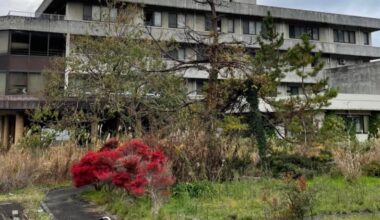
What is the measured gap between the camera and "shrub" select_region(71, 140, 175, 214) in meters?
8.99

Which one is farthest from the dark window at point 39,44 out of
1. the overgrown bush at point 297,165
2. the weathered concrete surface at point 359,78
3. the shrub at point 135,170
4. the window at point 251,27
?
the weathered concrete surface at point 359,78

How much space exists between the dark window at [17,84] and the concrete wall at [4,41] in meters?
1.85

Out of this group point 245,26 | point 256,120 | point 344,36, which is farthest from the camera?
point 344,36

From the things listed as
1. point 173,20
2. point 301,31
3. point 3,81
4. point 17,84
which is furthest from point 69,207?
point 301,31

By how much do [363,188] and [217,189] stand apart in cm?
383

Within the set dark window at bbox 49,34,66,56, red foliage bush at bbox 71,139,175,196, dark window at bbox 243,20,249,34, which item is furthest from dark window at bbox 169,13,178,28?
red foliage bush at bbox 71,139,175,196

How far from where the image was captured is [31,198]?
38.9 ft

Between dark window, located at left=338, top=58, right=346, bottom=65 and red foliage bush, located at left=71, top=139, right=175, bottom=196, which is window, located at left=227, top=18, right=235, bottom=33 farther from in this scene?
red foliage bush, located at left=71, top=139, right=175, bottom=196

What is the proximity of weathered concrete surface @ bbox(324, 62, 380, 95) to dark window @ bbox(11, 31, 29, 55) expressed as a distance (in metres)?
24.8

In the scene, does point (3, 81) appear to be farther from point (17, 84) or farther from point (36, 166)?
point (36, 166)

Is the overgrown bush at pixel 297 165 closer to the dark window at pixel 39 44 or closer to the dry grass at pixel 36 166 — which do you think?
the dry grass at pixel 36 166

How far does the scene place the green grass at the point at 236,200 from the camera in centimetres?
851

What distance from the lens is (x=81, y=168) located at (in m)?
11.3

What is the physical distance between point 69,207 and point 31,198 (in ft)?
6.73
